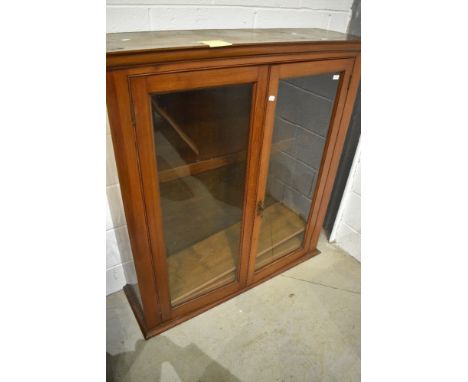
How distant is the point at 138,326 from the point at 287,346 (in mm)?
721

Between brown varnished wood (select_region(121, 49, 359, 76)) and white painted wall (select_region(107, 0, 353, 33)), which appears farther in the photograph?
white painted wall (select_region(107, 0, 353, 33))

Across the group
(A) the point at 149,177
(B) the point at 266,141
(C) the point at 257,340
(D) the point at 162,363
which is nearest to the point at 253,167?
(B) the point at 266,141

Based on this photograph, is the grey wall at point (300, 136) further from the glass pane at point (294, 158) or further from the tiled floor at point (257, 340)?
the tiled floor at point (257, 340)

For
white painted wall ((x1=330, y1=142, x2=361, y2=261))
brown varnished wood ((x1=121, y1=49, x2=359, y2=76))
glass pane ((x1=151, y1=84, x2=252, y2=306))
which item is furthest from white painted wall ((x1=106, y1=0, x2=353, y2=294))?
white painted wall ((x1=330, y1=142, x2=361, y2=261))

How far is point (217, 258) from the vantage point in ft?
5.16

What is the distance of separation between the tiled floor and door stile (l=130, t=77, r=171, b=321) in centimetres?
27

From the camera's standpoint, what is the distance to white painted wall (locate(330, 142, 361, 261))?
1.67m

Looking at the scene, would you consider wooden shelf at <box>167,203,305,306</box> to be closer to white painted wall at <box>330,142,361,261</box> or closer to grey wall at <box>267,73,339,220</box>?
grey wall at <box>267,73,339,220</box>

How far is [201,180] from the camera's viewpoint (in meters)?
1.37

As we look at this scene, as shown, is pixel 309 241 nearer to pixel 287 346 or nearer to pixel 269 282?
pixel 269 282

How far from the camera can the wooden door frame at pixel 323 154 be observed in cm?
104

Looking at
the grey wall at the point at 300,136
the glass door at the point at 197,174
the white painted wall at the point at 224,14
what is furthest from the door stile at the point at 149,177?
the grey wall at the point at 300,136

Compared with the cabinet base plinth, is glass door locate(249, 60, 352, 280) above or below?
above
